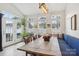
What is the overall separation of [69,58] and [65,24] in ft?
2.32

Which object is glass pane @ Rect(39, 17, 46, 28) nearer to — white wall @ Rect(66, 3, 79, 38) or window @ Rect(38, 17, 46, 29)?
window @ Rect(38, 17, 46, 29)

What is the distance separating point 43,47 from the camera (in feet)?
9.39

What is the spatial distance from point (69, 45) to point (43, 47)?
1.89ft

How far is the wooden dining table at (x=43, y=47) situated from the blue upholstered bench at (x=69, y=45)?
11 cm

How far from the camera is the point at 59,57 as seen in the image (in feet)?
9.36

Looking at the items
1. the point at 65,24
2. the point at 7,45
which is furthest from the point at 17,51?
the point at 65,24

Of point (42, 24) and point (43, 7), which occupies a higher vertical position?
point (43, 7)

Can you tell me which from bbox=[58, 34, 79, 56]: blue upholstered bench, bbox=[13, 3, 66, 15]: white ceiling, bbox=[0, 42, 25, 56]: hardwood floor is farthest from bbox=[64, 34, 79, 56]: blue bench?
bbox=[0, 42, 25, 56]: hardwood floor

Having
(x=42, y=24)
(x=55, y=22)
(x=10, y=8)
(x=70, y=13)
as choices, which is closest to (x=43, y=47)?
(x=42, y=24)

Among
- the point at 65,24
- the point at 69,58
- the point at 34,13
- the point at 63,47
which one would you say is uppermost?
the point at 34,13

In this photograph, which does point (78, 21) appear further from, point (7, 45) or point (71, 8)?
point (7, 45)

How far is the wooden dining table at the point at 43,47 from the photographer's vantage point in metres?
2.67

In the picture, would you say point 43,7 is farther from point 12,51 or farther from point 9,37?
point 12,51

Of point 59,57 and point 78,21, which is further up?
point 78,21
